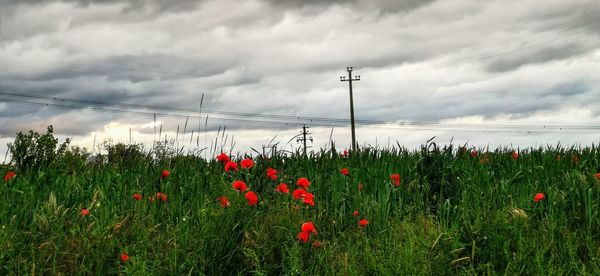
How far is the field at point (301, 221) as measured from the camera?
4.78m

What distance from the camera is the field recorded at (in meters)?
4.78

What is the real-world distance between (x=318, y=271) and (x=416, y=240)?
0.90 metres

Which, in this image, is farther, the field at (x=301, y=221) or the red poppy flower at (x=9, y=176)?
the red poppy flower at (x=9, y=176)

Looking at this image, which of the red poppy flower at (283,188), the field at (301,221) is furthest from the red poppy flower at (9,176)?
the red poppy flower at (283,188)

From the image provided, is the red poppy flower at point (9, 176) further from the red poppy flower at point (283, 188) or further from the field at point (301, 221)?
the red poppy flower at point (283, 188)

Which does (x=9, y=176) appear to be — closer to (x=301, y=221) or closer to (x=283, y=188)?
(x=283, y=188)

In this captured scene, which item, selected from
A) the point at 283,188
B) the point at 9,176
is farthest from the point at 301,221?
the point at 9,176

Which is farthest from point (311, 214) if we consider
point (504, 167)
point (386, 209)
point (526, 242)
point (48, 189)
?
point (504, 167)

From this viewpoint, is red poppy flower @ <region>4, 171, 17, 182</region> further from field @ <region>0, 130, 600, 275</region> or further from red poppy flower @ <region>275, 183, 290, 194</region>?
red poppy flower @ <region>275, 183, 290, 194</region>

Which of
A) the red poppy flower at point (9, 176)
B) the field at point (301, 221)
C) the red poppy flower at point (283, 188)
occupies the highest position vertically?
the red poppy flower at point (9, 176)

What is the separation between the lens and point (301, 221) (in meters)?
5.50

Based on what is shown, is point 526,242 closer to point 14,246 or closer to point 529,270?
point 529,270

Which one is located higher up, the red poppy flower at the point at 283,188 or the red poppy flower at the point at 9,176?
the red poppy flower at the point at 9,176

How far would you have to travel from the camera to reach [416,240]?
4.99 metres
